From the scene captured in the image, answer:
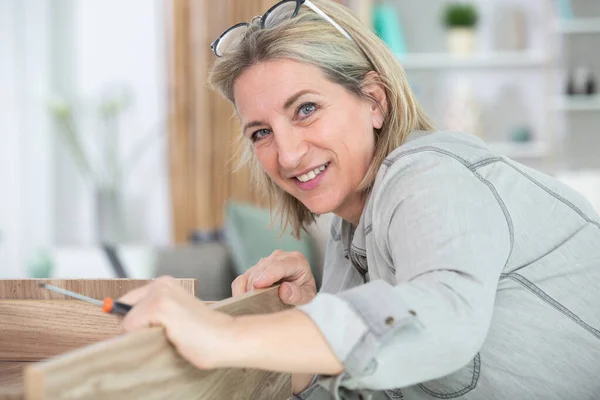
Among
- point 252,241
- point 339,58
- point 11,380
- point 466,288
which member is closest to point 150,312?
point 11,380

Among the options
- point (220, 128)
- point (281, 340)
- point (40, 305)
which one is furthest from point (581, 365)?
point (220, 128)

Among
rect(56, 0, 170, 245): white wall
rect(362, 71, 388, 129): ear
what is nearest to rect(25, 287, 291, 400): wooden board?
rect(362, 71, 388, 129): ear

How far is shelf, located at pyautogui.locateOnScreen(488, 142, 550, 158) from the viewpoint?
5.08 m

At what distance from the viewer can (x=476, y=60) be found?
203 inches

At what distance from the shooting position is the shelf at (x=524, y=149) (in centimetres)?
508

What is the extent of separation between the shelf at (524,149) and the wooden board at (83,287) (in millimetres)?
4237

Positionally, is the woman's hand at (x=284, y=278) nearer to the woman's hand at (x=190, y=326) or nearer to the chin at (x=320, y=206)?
the chin at (x=320, y=206)

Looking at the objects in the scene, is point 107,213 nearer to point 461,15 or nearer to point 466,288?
point 461,15

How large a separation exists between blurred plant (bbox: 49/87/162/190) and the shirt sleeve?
14.3 feet

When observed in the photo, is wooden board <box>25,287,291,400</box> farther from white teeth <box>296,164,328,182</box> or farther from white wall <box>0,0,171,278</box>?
white wall <box>0,0,171,278</box>

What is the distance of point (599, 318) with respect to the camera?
47.6 inches

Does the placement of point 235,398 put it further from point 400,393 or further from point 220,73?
point 220,73

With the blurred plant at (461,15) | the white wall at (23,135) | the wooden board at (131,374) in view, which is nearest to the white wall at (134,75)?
the white wall at (23,135)

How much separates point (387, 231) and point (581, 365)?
0.34 m
